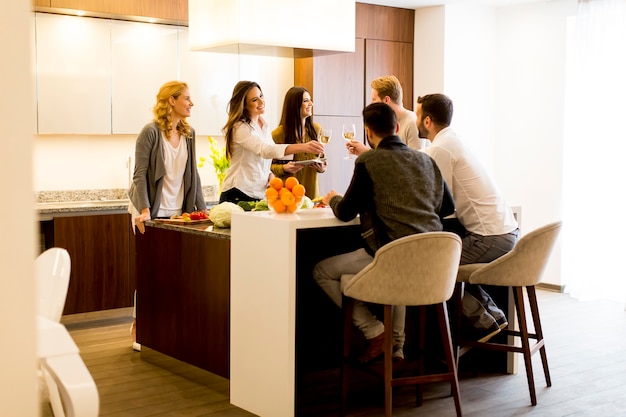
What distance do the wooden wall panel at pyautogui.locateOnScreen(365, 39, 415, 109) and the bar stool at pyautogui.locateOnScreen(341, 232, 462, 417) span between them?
4208mm

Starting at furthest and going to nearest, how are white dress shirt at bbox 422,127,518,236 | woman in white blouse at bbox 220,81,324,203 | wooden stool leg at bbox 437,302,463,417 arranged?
woman in white blouse at bbox 220,81,324,203 < white dress shirt at bbox 422,127,518,236 < wooden stool leg at bbox 437,302,463,417

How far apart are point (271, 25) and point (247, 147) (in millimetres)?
793

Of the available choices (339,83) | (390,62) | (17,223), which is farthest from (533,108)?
(17,223)

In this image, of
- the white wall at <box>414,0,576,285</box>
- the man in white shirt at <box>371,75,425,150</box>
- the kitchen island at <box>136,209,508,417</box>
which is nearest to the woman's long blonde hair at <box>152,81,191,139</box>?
the kitchen island at <box>136,209,508,417</box>

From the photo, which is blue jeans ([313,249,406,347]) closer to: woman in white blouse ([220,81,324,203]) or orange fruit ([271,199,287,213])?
orange fruit ([271,199,287,213])

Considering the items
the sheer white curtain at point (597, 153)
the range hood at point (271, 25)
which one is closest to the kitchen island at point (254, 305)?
the range hood at point (271, 25)

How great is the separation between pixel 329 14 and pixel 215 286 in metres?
1.66

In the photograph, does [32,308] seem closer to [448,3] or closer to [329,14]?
[329,14]

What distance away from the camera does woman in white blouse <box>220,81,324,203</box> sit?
4812 mm

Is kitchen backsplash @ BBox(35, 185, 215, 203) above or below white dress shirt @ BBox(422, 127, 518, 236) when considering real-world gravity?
below

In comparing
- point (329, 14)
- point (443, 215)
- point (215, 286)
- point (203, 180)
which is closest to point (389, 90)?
point (329, 14)

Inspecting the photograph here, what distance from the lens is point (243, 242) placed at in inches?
152

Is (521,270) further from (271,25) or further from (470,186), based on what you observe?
(271,25)

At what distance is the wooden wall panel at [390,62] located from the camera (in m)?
7.55
